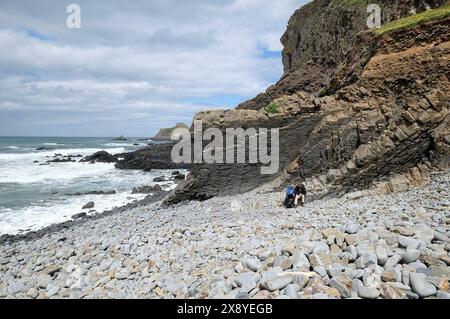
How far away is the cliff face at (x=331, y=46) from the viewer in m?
17.0

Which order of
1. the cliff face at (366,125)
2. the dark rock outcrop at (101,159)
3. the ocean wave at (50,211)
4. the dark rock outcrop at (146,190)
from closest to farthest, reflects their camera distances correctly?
the cliff face at (366,125) < the ocean wave at (50,211) < the dark rock outcrop at (146,190) < the dark rock outcrop at (101,159)

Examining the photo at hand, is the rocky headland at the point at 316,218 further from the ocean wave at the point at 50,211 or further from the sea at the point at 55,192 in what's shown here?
the sea at the point at 55,192

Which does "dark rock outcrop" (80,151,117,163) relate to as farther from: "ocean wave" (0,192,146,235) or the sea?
"ocean wave" (0,192,146,235)

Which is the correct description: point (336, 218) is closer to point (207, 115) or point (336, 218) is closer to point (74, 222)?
point (207, 115)

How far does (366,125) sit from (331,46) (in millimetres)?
16913

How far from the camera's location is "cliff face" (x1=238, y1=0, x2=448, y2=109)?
17.0 m

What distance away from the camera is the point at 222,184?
1767 centimetres

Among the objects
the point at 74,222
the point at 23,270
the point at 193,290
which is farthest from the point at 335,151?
the point at 74,222

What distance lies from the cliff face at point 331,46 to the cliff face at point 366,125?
28 centimetres

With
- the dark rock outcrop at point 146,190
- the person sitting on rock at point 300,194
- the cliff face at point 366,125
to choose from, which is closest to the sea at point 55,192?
the dark rock outcrop at point 146,190

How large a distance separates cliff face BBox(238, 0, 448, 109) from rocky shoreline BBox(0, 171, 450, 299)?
7726 mm

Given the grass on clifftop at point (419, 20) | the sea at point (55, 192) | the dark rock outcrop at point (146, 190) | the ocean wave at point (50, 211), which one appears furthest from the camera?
the dark rock outcrop at point (146, 190)

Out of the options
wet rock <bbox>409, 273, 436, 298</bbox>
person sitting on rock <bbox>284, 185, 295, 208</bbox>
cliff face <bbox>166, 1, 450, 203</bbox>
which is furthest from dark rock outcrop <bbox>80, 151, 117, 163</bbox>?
wet rock <bbox>409, 273, 436, 298</bbox>

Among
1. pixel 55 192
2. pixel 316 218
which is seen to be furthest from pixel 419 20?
pixel 55 192
